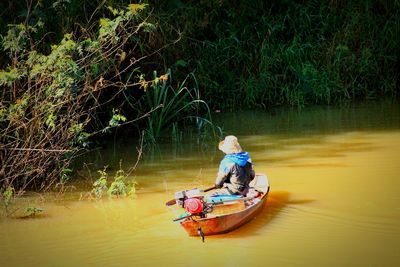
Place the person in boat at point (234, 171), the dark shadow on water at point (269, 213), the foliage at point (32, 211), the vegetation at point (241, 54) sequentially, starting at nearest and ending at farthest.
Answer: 1. the dark shadow on water at point (269, 213)
2. the person in boat at point (234, 171)
3. the foliage at point (32, 211)
4. the vegetation at point (241, 54)

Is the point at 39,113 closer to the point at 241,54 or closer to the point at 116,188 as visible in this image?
the point at 116,188

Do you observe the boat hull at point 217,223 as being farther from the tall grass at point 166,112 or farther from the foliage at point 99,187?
the tall grass at point 166,112

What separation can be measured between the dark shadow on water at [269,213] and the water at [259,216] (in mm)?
14

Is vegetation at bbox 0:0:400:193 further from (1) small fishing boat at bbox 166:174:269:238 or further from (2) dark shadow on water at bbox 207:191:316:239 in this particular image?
(1) small fishing boat at bbox 166:174:269:238

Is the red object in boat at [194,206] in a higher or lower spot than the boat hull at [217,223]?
higher

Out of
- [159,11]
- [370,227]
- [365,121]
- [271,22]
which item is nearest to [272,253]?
[370,227]

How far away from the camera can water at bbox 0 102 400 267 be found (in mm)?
7348

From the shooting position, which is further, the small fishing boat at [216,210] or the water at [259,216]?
the small fishing boat at [216,210]

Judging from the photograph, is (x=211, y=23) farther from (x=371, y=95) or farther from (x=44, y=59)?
(x=44, y=59)

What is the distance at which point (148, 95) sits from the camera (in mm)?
13398

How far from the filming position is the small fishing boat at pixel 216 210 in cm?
777

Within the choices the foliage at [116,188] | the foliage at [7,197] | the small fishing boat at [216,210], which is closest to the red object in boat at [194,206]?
the small fishing boat at [216,210]

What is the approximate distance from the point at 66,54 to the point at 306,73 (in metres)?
8.16

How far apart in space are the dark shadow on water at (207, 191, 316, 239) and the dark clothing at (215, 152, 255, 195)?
1.32 ft
